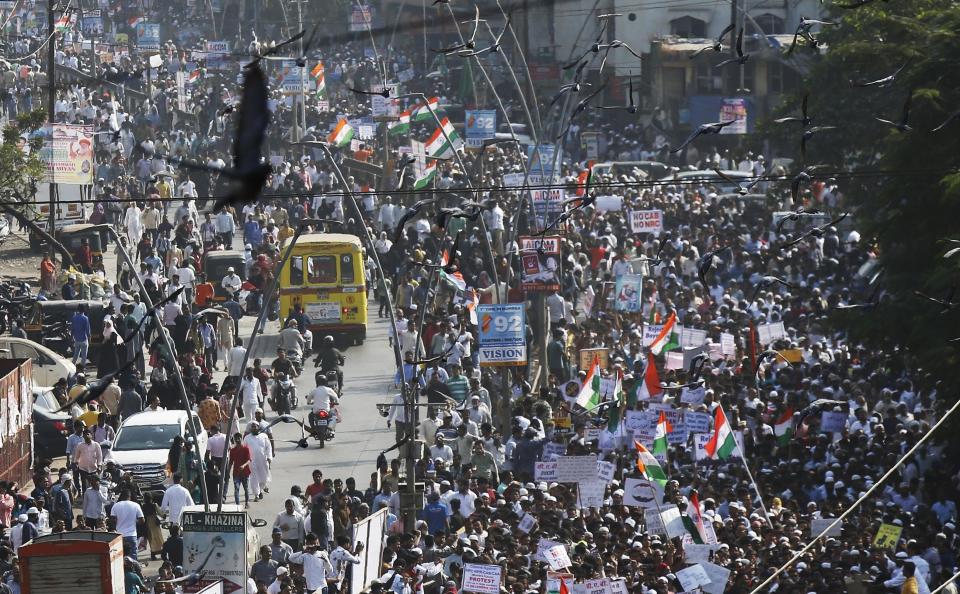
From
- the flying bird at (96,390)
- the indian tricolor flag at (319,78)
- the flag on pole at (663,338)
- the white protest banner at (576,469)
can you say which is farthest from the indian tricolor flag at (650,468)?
the indian tricolor flag at (319,78)

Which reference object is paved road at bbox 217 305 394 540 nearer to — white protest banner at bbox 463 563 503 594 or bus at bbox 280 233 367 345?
bus at bbox 280 233 367 345

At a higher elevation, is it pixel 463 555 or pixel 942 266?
pixel 942 266

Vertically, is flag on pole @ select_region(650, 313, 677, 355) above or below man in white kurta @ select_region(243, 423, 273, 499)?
above

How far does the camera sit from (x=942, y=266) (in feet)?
73.8

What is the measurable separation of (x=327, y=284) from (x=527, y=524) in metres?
14.8

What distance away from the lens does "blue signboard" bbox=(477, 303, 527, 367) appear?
→ 26391 mm

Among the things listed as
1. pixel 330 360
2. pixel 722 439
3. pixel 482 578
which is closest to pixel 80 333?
pixel 330 360

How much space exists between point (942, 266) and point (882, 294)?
5.10 metres

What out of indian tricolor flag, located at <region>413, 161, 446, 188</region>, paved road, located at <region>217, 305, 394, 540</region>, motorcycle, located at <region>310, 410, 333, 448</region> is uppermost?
indian tricolor flag, located at <region>413, 161, 446, 188</region>

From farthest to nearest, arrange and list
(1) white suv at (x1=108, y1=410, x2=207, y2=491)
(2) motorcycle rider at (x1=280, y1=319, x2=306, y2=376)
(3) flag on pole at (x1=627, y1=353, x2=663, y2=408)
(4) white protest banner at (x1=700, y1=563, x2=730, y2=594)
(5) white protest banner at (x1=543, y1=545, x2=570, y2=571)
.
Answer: (2) motorcycle rider at (x1=280, y1=319, x2=306, y2=376) → (3) flag on pole at (x1=627, y1=353, x2=663, y2=408) → (1) white suv at (x1=108, y1=410, x2=207, y2=491) → (5) white protest banner at (x1=543, y1=545, x2=570, y2=571) → (4) white protest banner at (x1=700, y1=563, x2=730, y2=594)

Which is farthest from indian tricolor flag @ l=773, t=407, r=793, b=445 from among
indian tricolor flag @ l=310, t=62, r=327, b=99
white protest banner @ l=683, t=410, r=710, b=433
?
indian tricolor flag @ l=310, t=62, r=327, b=99

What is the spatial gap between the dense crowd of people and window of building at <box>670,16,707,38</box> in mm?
22047

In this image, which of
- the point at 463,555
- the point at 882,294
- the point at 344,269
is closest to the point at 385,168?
the point at 344,269

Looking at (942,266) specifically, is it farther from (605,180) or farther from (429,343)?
(605,180)
